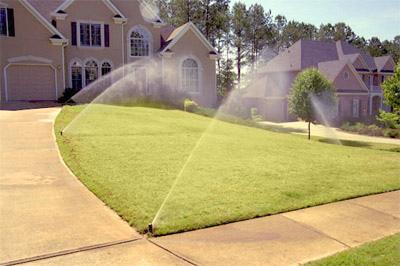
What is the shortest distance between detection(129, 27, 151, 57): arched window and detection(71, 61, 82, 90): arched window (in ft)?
12.9

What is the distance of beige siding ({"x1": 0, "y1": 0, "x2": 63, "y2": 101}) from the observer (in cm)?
2395

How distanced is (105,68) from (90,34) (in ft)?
8.12

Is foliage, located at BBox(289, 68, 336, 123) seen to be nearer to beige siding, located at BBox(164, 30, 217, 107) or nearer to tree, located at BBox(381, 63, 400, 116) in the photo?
tree, located at BBox(381, 63, 400, 116)

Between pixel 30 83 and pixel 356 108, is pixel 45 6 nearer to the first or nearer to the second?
pixel 30 83

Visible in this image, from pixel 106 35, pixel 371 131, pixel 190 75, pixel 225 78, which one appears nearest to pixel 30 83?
pixel 106 35

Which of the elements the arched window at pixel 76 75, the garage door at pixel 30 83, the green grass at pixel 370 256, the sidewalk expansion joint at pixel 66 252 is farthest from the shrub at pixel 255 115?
the sidewalk expansion joint at pixel 66 252

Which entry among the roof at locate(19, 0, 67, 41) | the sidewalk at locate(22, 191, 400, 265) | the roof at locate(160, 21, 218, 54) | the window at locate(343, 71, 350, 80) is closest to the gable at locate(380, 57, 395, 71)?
the window at locate(343, 71, 350, 80)

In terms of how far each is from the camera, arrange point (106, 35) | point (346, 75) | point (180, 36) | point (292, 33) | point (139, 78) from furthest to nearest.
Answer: point (292, 33) < point (346, 75) < point (180, 36) < point (139, 78) < point (106, 35)

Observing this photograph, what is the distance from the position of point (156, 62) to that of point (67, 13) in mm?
6789

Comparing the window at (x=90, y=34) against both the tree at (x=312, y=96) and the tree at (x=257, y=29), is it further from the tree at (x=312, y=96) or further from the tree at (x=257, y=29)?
the tree at (x=257, y=29)

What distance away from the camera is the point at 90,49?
27188mm

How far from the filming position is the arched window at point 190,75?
29.5 meters

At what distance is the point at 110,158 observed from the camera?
31.5 ft

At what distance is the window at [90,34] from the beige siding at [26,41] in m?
2.39
